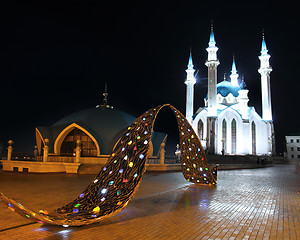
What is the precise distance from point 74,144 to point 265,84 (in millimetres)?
44839

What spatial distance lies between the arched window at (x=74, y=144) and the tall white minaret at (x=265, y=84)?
41.5m

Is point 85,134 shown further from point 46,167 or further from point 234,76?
point 234,76

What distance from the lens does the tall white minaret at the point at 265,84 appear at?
173 feet

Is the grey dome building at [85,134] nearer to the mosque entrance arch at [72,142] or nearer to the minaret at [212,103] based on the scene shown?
the mosque entrance arch at [72,142]

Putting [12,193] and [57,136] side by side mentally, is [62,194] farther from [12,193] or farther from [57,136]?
[57,136]

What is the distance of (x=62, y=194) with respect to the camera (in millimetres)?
9102

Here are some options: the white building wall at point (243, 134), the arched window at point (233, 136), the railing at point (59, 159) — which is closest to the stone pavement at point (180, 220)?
the railing at point (59, 159)

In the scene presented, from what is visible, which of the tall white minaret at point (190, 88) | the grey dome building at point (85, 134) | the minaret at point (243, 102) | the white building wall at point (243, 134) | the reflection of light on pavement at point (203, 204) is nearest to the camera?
the reflection of light on pavement at point (203, 204)

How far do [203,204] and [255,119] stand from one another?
4953cm

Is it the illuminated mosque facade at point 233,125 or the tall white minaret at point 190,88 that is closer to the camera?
the illuminated mosque facade at point 233,125

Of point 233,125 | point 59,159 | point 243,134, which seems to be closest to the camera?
point 59,159

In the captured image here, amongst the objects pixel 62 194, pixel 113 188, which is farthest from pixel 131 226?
pixel 62 194

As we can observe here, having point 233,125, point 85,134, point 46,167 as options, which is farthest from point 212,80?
point 46,167

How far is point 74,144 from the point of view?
2359 centimetres
